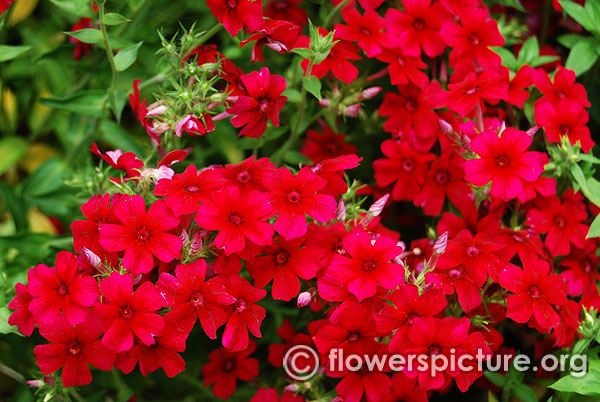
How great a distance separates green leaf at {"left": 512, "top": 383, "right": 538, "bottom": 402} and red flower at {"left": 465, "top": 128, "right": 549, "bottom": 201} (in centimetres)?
39

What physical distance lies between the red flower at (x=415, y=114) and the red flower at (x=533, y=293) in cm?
32

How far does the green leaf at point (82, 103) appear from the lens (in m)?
1.43

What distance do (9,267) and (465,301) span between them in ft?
3.29

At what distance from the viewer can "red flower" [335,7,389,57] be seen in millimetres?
1304

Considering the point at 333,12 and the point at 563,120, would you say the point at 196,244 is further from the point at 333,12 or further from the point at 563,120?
the point at 563,120

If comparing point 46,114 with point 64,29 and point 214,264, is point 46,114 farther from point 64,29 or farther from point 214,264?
point 214,264

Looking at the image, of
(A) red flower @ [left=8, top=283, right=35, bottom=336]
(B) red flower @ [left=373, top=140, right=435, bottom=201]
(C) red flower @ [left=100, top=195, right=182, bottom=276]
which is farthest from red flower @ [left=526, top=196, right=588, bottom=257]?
(A) red flower @ [left=8, top=283, right=35, bottom=336]

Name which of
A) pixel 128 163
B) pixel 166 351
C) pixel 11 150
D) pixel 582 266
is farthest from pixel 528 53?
pixel 11 150

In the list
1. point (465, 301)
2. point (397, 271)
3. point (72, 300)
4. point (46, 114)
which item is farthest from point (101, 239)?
point (46, 114)

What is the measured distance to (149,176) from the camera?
3.67 feet

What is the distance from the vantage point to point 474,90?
1251mm

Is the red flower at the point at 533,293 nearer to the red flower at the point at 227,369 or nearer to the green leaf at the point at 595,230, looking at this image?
the green leaf at the point at 595,230

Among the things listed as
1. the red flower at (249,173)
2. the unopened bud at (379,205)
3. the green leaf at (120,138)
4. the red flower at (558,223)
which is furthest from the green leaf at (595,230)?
the green leaf at (120,138)

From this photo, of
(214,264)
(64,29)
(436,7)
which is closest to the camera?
(214,264)
